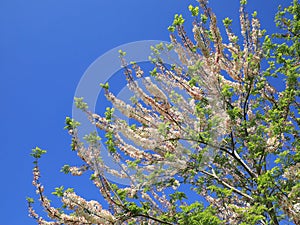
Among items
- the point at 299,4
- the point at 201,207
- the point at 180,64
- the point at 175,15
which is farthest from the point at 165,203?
the point at 299,4

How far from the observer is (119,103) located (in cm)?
650

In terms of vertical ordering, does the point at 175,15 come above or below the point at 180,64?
above

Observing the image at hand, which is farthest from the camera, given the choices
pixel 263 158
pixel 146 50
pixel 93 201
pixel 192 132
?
pixel 146 50

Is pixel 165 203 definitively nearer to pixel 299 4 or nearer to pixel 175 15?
pixel 175 15

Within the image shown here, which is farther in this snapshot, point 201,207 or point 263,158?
point 263,158

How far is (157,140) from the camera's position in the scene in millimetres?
6219

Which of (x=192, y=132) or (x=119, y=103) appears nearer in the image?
(x=192, y=132)

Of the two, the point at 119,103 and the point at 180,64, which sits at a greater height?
the point at 180,64

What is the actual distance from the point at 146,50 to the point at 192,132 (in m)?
2.80

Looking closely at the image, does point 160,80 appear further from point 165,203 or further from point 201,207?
point 165,203

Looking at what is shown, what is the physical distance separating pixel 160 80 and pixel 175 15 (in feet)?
5.05

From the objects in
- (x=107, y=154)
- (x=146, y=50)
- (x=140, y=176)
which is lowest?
(x=140, y=176)

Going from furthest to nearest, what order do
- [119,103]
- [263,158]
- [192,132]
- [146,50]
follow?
1. [146,50]
2. [263,158]
3. [119,103]
4. [192,132]

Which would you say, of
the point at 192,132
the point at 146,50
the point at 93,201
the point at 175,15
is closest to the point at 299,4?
the point at 175,15
